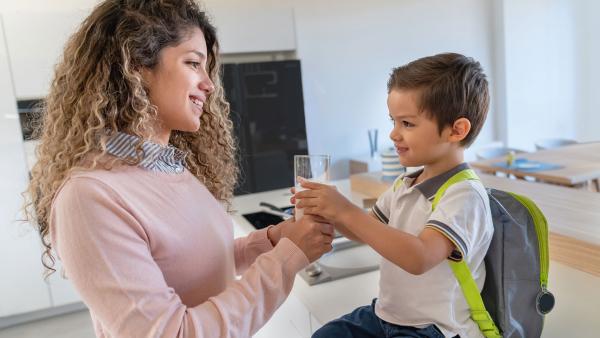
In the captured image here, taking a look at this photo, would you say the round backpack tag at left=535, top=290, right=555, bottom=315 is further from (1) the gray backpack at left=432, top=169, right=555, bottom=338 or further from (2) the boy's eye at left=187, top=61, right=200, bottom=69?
(2) the boy's eye at left=187, top=61, right=200, bottom=69

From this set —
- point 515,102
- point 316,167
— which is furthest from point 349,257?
point 515,102

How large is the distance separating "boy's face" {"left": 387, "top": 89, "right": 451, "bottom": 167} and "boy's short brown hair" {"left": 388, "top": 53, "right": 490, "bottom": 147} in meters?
0.01

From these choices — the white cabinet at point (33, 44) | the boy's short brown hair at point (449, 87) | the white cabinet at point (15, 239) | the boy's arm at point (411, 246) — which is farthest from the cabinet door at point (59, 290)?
the boy's short brown hair at point (449, 87)

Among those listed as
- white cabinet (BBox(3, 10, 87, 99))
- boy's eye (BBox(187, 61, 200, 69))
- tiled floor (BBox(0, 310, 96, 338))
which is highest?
white cabinet (BBox(3, 10, 87, 99))

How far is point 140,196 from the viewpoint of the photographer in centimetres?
78

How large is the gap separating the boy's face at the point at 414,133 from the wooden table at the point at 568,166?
6.88 ft

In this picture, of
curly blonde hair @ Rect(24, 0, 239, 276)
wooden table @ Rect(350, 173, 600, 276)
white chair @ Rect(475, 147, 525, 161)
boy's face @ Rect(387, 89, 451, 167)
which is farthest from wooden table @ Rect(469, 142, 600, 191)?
curly blonde hair @ Rect(24, 0, 239, 276)

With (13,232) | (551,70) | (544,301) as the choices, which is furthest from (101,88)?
(551,70)

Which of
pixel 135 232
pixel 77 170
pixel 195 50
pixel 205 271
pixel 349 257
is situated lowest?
pixel 349 257

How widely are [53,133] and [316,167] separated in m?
0.57

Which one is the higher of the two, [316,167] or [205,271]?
[316,167]

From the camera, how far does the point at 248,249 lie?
1.12m

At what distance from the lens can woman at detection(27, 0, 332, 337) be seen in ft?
2.22

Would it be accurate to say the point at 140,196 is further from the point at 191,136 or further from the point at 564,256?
the point at 564,256
